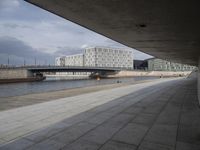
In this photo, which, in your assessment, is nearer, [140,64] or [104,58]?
[104,58]

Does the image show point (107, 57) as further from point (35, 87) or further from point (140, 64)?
point (35, 87)

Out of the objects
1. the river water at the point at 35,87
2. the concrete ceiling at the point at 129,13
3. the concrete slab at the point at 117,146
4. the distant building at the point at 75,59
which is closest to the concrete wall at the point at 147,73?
the river water at the point at 35,87

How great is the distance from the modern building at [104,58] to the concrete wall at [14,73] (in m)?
64.9

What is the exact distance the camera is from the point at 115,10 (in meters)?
5.12

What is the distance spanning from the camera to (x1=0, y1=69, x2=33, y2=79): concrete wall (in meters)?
76.1

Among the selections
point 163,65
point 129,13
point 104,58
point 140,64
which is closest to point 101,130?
point 129,13

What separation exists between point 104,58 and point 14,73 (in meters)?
Answer: 77.5

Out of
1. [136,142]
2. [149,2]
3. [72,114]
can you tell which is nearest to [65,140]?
[136,142]

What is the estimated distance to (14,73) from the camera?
78.6m

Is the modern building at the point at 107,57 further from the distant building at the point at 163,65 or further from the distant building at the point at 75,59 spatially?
the distant building at the point at 163,65

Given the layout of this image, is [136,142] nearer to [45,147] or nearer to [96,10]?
[45,147]

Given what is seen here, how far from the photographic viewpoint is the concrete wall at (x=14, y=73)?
2995 inches

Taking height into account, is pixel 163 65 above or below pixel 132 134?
above

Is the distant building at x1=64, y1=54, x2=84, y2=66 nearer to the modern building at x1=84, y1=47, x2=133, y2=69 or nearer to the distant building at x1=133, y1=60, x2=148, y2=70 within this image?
the modern building at x1=84, y1=47, x2=133, y2=69
